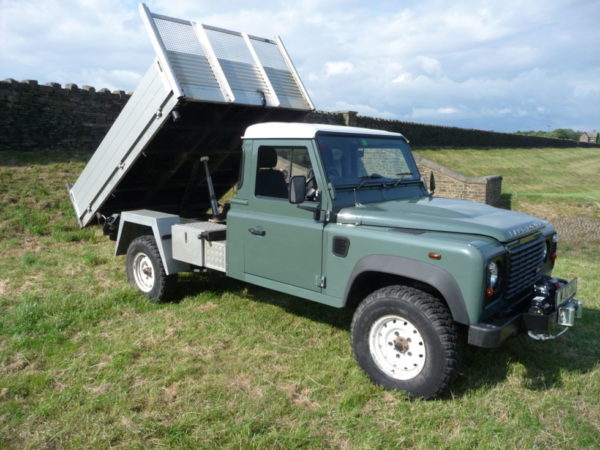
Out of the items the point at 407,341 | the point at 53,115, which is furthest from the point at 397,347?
the point at 53,115

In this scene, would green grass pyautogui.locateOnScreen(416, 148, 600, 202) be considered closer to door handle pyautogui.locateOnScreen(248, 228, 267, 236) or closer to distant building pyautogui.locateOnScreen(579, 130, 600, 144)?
door handle pyautogui.locateOnScreen(248, 228, 267, 236)

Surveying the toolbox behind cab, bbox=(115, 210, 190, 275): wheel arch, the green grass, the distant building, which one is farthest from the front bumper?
the distant building

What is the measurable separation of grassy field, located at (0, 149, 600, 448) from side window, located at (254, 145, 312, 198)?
4.70ft

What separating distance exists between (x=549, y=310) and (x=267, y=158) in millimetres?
2695

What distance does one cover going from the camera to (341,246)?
3.97 m

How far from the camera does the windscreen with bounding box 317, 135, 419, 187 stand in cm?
425

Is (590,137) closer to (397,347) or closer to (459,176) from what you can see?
(459,176)

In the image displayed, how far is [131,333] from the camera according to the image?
4871 millimetres

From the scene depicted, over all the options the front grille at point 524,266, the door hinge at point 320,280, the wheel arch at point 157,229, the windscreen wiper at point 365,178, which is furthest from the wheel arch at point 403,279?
the wheel arch at point 157,229

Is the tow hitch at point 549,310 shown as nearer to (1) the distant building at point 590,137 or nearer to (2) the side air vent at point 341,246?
(2) the side air vent at point 341,246

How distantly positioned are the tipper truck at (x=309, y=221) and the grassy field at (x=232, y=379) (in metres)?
0.35

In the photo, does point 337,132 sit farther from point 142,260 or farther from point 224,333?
point 142,260

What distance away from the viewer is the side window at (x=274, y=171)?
4480 millimetres

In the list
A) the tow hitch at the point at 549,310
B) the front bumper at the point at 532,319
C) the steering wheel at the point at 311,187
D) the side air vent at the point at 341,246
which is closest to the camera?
the front bumper at the point at 532,319
